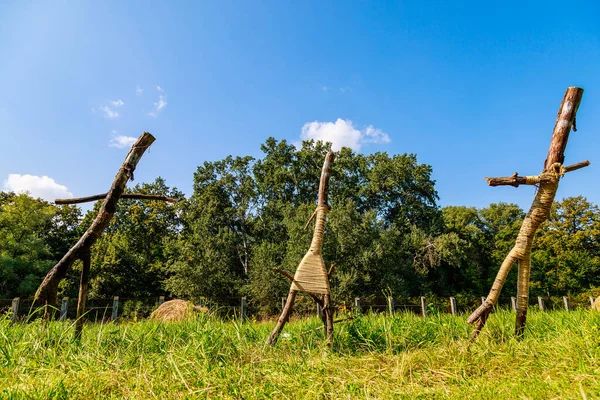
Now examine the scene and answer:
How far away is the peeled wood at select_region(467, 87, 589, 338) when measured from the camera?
13.9 feet

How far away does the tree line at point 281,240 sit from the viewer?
2381 cm

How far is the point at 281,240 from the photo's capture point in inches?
1095

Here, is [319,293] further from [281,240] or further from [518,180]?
[281,240]

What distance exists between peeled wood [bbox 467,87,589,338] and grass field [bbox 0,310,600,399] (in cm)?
29

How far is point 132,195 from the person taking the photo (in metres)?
4.99

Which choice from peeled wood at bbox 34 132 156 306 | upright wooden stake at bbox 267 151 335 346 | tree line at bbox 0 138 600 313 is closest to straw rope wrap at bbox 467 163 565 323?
upright wooden stake at bbox 267 151 335 346

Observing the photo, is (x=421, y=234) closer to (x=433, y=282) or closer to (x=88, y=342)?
(x=433, y=282)

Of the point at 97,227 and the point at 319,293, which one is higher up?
the point at 97,227

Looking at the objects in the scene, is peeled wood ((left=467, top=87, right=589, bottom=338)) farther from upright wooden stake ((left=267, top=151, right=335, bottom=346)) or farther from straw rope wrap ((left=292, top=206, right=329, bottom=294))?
straw rope wrap ((left=292, top=206, right=329, bottom=294))

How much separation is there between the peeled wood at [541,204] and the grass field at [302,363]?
0.29 m

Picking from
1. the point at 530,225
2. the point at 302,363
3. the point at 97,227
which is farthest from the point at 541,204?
the point at 97,227

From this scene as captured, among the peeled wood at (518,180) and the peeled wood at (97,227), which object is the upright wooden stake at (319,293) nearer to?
the peeled wood at (518,180)

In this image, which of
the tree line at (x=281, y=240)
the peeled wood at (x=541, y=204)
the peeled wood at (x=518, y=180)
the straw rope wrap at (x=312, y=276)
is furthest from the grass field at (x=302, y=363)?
the tree line at (x=281, y=240)

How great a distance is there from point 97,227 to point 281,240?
23.6m
